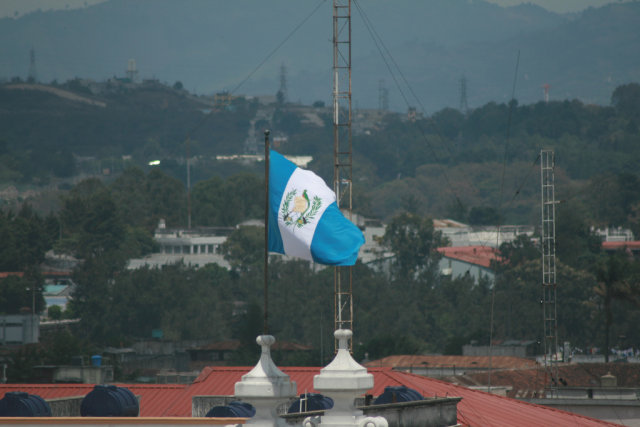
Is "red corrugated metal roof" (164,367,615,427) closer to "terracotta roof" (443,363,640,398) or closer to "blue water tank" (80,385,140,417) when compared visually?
"blue water tank" (80,385,140,417)

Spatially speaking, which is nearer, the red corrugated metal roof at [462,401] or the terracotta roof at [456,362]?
the red corrugated metal roof at [462,401]

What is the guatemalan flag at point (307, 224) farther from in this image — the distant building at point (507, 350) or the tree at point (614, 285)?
the tree at point (614, 285)

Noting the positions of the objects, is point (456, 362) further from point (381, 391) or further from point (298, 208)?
point (298, 208)

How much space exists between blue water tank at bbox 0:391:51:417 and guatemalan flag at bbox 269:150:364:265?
5533 mm

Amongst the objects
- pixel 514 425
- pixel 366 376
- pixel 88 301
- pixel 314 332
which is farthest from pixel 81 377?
pixel 88 301

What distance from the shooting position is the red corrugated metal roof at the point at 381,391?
39.2 meters

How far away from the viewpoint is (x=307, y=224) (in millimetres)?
→ 29219

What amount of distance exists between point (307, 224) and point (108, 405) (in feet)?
17.3

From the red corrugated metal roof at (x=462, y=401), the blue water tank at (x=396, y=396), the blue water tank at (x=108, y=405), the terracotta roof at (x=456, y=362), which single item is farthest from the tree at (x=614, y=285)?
the blue water tank at (x=108, y=405)

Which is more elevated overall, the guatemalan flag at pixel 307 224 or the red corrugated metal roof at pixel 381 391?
the guatemalan flag at pixel 307 224

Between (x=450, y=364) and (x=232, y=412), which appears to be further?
(x=450, y=364)

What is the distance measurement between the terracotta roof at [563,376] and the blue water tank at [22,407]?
1701 inches

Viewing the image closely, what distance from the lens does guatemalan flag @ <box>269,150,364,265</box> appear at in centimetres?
2905

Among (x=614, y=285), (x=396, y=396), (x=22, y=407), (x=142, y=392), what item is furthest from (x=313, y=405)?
(x=614, y=285)
